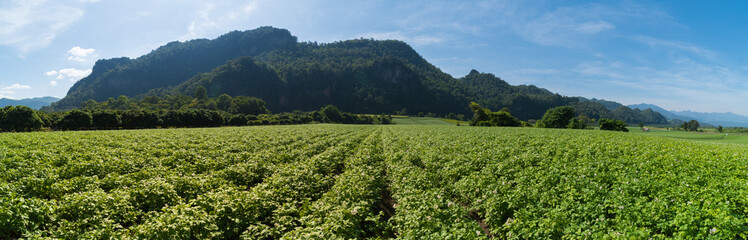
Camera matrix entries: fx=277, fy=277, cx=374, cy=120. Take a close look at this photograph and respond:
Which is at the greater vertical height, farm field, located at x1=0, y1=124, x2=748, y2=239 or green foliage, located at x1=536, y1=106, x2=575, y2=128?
green foliage, located at x1=536, y1=106, x2=575, y2=128

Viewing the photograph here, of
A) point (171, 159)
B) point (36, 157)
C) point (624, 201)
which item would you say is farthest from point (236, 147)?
point (624, 201)

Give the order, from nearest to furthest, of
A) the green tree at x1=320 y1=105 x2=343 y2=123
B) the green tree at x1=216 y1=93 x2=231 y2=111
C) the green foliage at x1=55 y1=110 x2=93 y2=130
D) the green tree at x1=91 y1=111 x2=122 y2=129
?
the green foliage at x1=55 y1=110 x2=93 y2=130
the green tree at x1=91 y1=111 x2=122 y2=129
the green tree at x1=320 y1=105 x2=343 y2=123
the green tree at x1=216 y1=93 x2=231 y2=111

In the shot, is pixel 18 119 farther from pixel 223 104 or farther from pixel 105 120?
pixel 223 104

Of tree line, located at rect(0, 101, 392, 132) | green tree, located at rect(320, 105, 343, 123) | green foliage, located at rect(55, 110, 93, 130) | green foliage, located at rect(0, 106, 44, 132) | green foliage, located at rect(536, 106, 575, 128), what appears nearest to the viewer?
green foliage, located at rect(0, 106, 44, 132)

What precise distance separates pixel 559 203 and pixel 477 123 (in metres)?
101

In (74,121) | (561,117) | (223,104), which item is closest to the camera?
(74,121)

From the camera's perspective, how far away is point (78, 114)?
60406mm

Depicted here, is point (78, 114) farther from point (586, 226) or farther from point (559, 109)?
point (559, 109)

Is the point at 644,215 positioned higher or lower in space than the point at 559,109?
lower

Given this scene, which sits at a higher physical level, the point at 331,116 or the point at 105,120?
the point at 331,116

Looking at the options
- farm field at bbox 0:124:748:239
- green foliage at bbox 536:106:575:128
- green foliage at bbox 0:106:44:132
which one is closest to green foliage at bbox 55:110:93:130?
green foliage at bbox 0:106:44:132

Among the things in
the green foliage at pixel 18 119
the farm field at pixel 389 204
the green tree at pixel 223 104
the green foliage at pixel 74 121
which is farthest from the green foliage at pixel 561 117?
the green tree at pixel 223 104

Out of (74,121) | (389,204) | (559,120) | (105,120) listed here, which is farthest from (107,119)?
(559,120)

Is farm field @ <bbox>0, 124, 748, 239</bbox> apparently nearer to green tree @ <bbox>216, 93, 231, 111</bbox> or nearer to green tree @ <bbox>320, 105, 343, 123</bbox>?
green tree @ <bbox>320, 105, 343, 123</bbox>
